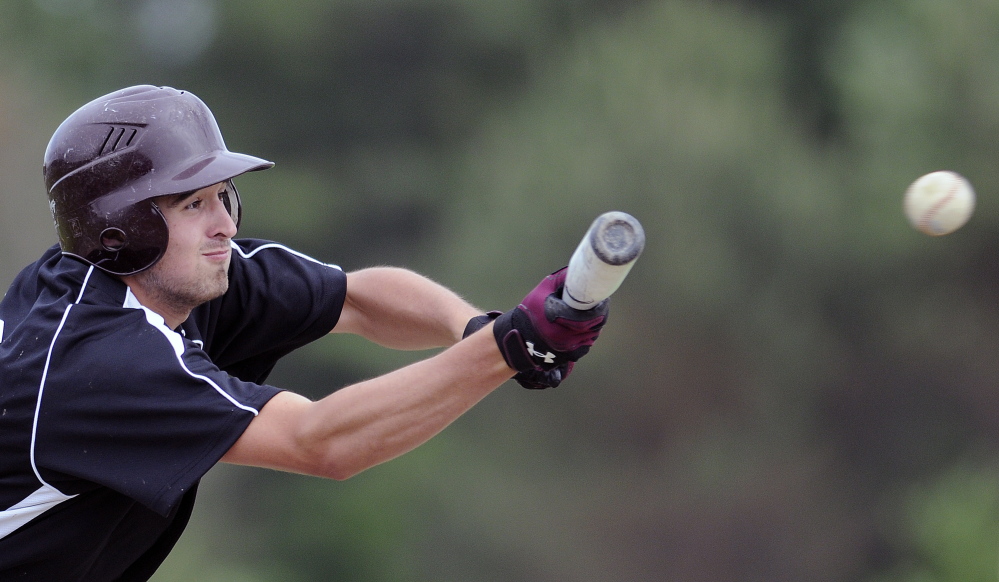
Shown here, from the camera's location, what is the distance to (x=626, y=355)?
14.2 m

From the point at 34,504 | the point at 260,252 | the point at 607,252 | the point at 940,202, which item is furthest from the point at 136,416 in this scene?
the point at 940,202

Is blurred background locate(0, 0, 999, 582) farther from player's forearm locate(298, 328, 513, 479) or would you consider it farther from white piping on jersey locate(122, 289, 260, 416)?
player's forearm locate(298, 328, 513, 479)

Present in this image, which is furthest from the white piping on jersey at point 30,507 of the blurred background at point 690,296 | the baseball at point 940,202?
the blurred background at point 690,296

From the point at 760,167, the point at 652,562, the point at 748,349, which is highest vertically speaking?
the point at 760,167

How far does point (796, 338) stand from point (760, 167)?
7.57 feet

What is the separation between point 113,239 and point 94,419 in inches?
23.9

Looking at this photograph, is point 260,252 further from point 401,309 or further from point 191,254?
point 191,254

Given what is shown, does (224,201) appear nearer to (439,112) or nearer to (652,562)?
(652,562)

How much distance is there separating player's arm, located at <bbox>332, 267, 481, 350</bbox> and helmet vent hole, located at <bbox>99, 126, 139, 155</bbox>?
3.31 ft

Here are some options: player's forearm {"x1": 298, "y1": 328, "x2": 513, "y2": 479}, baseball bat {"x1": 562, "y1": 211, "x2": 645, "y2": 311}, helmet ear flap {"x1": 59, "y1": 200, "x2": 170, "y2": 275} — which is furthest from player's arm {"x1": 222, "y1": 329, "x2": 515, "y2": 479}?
helmet ear flap {"x1": 59, "y1": 200, "x2": 170, "y2": 275}

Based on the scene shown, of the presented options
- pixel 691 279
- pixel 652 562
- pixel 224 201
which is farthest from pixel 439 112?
pixel 224 201

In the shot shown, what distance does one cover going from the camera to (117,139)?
3.33 m

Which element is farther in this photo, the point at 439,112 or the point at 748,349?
the point at 439,112

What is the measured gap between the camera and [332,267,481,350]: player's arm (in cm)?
388
